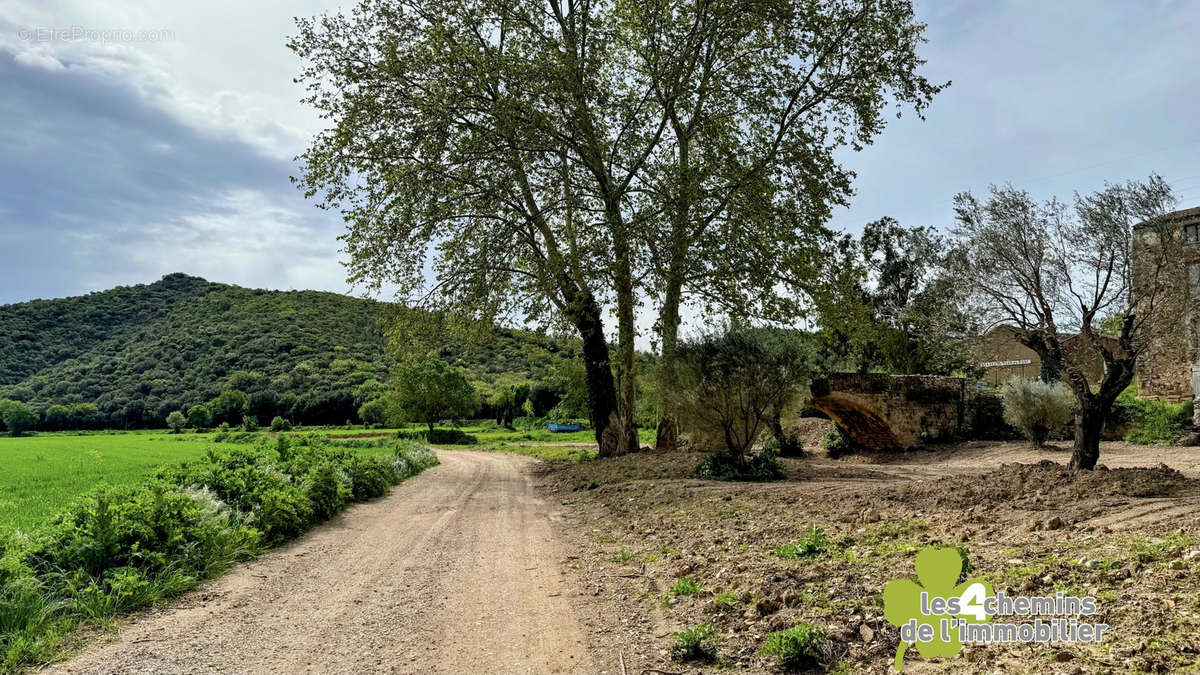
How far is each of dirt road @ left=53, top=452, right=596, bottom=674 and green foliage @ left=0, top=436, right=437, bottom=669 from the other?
32cm

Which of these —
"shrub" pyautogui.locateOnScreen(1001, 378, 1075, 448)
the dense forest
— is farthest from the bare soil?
the dense forest

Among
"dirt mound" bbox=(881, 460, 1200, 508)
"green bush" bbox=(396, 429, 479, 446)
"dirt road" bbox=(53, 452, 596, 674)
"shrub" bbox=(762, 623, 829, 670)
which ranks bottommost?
"green bush" bbox=(396, 429, 479, 446)

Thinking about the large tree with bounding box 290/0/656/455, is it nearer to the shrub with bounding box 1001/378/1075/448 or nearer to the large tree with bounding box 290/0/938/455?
the large tree with bounding box 290/0/938/455

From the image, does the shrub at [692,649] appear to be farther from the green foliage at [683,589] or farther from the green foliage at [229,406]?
the green foliage at [229,406]

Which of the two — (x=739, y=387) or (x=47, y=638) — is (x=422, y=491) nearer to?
(x=739, y=387)

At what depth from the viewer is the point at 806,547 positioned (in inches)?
268

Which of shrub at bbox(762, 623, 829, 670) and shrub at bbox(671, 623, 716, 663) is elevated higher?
shrub at bbox(762, 623, 829, 670)

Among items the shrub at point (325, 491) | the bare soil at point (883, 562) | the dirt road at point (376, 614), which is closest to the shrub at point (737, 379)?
the bare soil at point (883, 562)

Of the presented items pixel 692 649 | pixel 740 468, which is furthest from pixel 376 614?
pixel 740 468

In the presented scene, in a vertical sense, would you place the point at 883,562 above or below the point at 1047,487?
below

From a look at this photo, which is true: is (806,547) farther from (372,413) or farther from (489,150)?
(372,413)

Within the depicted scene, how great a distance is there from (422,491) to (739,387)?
7.64m

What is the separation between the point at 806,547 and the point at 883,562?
0.96 m

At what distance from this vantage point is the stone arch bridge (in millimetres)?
21578
